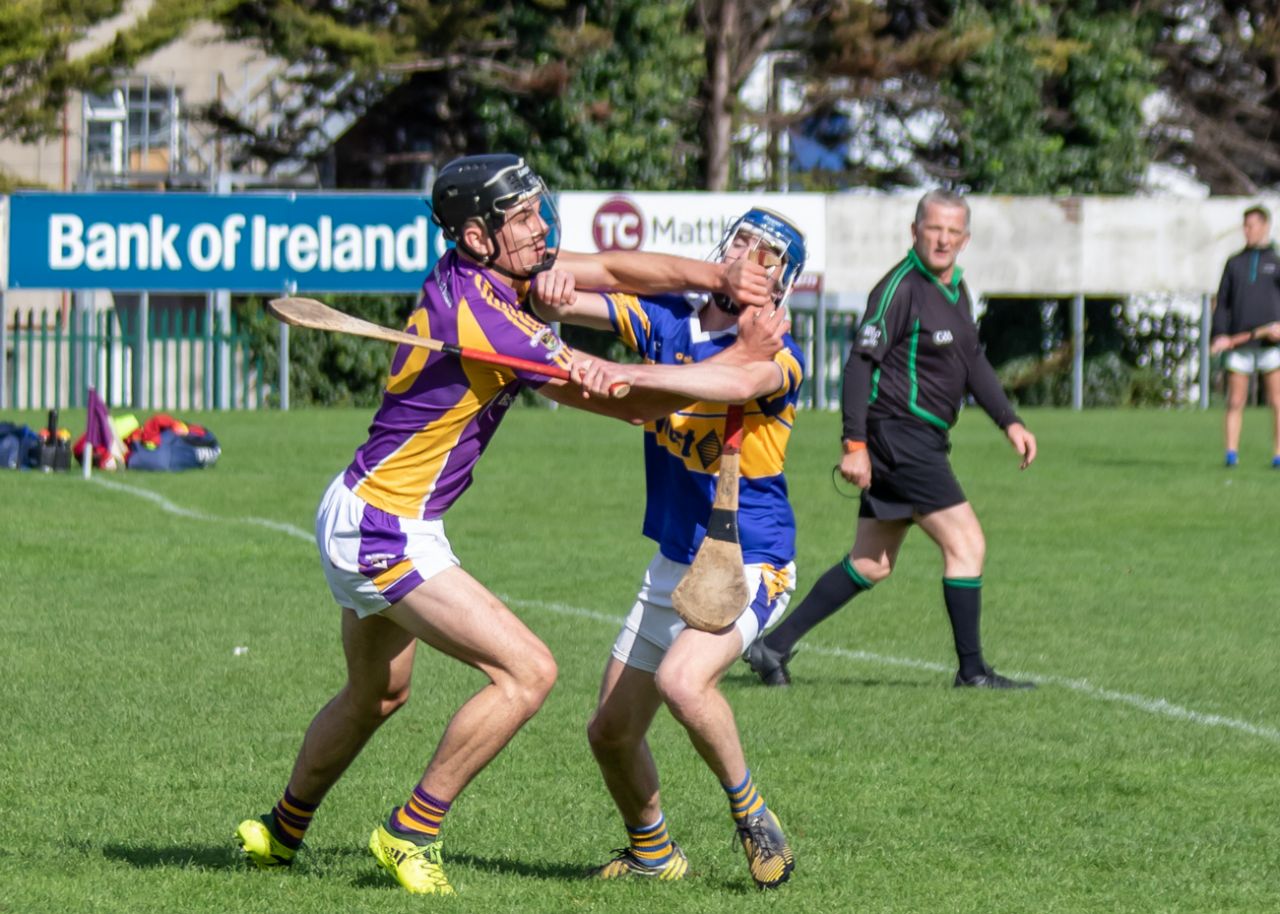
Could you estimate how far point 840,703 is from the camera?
888 cm

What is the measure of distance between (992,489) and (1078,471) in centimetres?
187

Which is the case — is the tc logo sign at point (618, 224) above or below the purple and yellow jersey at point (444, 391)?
above

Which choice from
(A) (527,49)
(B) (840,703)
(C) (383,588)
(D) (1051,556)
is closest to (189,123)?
(A) (527,49)

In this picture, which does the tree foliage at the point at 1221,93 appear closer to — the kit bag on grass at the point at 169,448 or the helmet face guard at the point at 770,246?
the kit bag on grass at the point at 169,448

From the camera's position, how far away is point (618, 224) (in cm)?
2708

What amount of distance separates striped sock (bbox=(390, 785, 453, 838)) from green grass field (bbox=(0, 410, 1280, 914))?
0.19 metres

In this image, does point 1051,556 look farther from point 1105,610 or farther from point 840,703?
point 840,703

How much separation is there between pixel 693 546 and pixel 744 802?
73 centimetres

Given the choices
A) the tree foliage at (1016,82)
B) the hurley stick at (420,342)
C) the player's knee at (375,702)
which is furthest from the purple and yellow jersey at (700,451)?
the tree foliage at (1016,82)

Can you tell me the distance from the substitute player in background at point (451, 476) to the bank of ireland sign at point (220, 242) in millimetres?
20162

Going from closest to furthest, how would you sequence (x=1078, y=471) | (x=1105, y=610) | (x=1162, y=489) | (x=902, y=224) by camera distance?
1. (x=1105, y=610)
2. (x=1162, y=489)
3. (x=1078, y=471)
4. (x=902, y=224)

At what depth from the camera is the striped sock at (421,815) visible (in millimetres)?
5711

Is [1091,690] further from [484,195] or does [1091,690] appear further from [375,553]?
[484,195]

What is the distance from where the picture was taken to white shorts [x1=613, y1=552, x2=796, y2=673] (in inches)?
236
